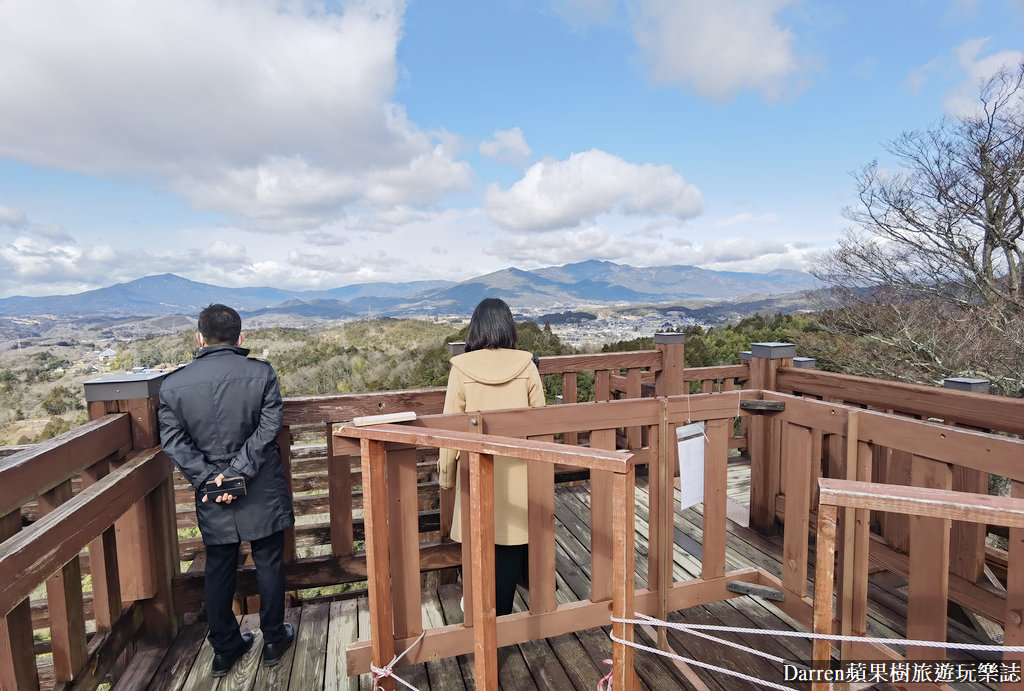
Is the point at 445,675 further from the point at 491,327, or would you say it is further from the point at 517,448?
the point at 491,327

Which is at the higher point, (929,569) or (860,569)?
(929,569)

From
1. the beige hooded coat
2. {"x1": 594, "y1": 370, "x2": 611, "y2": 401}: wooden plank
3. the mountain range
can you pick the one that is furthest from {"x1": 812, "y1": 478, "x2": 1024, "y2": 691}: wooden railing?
the mountain range

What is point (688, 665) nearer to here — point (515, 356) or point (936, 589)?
point (936, 589)

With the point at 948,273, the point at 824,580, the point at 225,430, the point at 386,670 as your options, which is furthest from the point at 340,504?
the point at 948,273

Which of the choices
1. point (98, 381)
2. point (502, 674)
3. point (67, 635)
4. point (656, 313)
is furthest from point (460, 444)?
point (656, 313)

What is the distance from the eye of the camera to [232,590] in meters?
2.27

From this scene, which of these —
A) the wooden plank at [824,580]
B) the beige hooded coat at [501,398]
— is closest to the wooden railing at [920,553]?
the wooden plank at [824,580]

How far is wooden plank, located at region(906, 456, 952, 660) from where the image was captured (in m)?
1.66

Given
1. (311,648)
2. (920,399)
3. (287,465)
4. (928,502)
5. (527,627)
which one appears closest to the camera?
(928,502)

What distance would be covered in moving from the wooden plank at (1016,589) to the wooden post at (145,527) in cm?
326

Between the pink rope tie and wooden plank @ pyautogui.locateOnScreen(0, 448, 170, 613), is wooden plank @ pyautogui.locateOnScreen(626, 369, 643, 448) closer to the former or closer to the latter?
the pink rope tie

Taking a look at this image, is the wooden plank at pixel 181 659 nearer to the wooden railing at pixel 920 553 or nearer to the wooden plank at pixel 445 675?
the wooden plank at pixel 445 675

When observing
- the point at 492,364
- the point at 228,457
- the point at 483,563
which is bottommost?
the point at 483,563

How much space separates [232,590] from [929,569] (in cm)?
273
